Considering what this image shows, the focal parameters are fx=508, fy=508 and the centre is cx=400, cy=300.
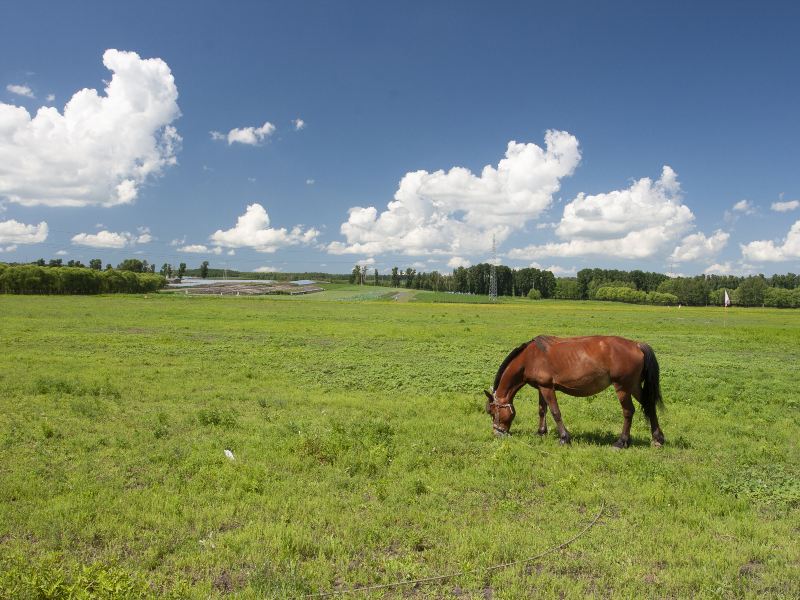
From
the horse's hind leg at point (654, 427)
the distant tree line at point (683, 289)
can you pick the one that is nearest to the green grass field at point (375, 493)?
the horse's hind leg at point (654, 427)

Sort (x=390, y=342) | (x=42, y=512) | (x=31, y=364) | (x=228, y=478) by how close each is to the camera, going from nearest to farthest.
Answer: (x=42, y=512) → (x=228, y=478) → (x=31, y=364) → (x=390, y=342)

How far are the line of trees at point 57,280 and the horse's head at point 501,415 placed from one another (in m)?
133

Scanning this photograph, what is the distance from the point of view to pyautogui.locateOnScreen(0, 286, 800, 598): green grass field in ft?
19.1

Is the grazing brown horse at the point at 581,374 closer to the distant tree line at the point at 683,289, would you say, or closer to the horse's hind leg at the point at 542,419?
the horse's hind leg at the point at 542,419

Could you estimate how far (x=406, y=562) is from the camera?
6.09m

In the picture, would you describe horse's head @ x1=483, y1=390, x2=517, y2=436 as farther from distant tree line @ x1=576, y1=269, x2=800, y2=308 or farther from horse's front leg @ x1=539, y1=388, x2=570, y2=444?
distant tree line @ x1=576, y1=269, x2=800, y2=308

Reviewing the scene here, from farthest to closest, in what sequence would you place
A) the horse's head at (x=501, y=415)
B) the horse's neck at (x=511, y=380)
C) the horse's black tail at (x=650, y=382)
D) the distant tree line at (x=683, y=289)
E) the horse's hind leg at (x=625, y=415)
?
the distant tree line at (x=683, y=289)
the horse's neck at (x=511, y=380)
the horse's head at (x=501, y=415)
the horse's black tail at (x=650, y=382)
the horse's hind leg at (x=625, y=415)

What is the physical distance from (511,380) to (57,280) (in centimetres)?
13415

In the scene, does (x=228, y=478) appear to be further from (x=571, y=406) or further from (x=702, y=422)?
(x=702, y=422)

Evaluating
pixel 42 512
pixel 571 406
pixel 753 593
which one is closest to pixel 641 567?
pixel 753 593

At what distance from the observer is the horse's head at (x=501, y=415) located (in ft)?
37.6

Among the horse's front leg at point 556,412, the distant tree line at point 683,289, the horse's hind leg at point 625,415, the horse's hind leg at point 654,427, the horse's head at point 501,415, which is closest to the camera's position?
the horse's hind leg at point 625,415

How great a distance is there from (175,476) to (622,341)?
9212 mm

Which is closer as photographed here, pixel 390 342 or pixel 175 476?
pixel 175 476
